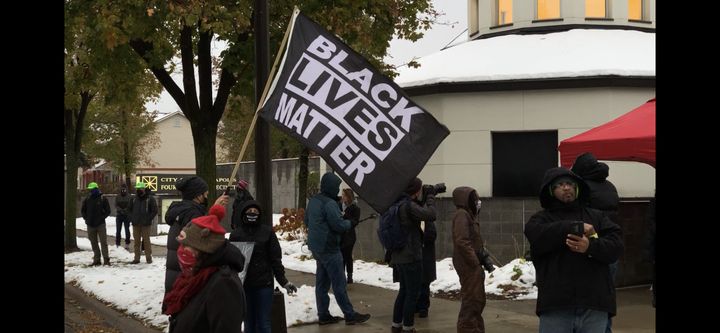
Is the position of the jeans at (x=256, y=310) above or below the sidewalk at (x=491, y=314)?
above

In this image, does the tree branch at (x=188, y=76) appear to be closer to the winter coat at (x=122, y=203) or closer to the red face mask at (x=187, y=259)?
the red face mask at (x=187, y=259)

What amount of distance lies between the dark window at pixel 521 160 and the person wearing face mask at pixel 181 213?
909cm

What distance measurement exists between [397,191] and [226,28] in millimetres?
5725

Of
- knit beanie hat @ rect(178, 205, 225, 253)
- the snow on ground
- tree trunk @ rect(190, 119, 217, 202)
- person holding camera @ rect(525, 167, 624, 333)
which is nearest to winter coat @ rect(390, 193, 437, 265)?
the snow on ground

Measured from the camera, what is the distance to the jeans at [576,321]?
541 cm

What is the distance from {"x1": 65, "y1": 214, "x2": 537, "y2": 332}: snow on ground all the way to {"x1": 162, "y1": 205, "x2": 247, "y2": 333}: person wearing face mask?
4.98 m

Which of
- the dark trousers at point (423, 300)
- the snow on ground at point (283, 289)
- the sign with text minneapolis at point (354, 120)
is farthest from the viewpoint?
the snow on ground at point (283, 289)

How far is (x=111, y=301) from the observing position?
12.3 meters

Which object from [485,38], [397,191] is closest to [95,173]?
[485,38]

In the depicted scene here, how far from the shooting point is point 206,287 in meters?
5.04

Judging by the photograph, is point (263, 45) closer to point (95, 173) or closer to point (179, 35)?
point (179, 35)

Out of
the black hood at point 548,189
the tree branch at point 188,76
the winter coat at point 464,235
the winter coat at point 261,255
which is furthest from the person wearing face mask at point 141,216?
the black hood at point 548,189

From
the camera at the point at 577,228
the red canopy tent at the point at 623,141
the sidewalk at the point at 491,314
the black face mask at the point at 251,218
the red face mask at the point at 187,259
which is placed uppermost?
the red canopy tent at the point at 623,141

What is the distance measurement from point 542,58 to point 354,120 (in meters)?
11.1
